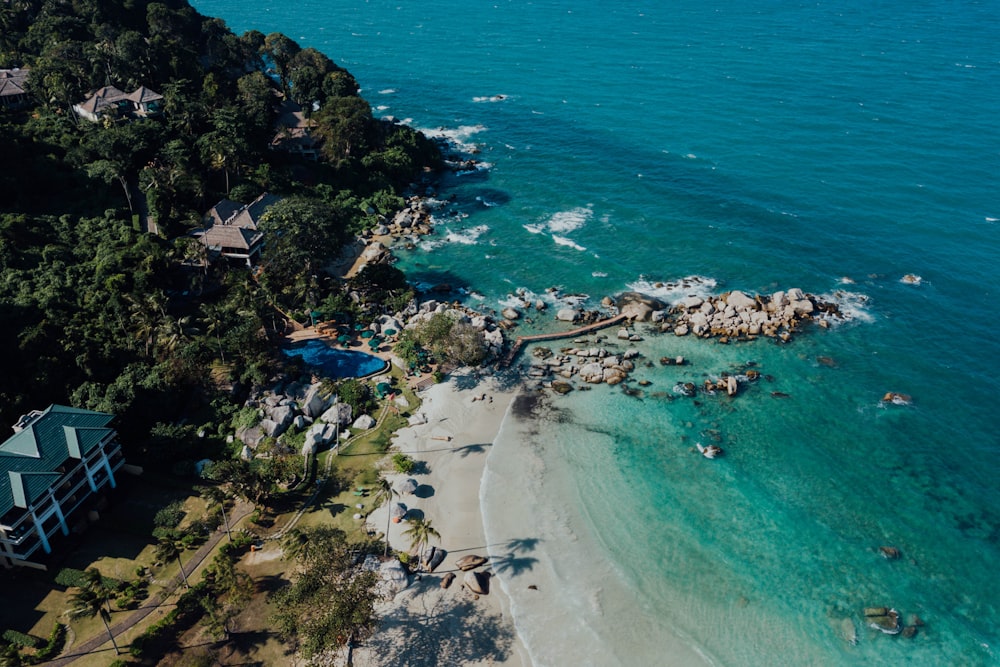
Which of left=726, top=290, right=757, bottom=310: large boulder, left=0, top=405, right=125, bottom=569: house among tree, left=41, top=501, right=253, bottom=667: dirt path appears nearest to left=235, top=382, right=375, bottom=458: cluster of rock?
left=41, top=501, right=253, bottom=667: dirt path

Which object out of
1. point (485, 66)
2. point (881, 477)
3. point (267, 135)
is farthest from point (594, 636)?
point (485, 66)

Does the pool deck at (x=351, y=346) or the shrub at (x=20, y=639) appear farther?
the pool deck at (x=351, y=346)

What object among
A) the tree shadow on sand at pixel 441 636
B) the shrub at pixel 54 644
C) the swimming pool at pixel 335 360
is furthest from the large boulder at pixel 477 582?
the shrub at pixel 54 644

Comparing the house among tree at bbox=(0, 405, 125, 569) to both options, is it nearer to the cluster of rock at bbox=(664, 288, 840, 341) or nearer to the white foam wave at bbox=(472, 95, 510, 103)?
the cluster of rock at bbox=(664, 288, 840, 341)

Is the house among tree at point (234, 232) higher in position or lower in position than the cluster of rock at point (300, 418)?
higher

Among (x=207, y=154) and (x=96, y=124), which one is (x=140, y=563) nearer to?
(x=207, y=154)

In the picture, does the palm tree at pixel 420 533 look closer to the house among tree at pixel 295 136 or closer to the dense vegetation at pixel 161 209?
the dense vegetation at pixel 161 209
